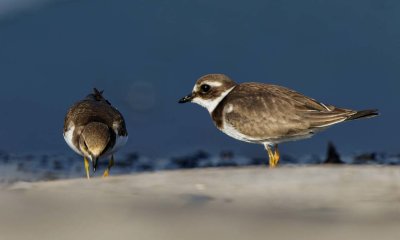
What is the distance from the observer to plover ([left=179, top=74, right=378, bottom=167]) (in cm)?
1028

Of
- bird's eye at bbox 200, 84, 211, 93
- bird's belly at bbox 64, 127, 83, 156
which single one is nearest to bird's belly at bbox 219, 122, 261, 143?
bird's eye at bbox 200, 84, 211, 93

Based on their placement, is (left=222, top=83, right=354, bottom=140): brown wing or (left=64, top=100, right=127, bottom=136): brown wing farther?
(left=64, top=100, right=127, bottom=136): brown wing

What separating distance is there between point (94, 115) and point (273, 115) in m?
2.83

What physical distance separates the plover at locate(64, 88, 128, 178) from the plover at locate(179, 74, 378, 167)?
4.93ft

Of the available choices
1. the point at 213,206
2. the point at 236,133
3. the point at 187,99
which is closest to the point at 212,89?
the point at 187,99

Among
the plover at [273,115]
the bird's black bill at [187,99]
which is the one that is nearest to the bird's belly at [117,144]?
the bird's black bill at [187,99]

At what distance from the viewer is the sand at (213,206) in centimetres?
494

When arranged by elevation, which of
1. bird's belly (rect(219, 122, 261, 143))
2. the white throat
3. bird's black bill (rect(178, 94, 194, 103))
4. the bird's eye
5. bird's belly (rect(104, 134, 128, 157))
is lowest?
bird's belly (rect(219, 122, 261, 143))

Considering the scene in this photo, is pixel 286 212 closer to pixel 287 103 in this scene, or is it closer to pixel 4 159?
pixel 287 103

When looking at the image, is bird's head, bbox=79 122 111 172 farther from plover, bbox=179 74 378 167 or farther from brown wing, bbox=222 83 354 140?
brown wing, bbox=222 83 354 140

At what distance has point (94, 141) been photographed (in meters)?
11.0

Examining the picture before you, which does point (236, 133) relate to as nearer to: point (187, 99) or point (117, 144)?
point (187, 99)

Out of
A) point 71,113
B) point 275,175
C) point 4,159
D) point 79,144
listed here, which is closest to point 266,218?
point 275,175

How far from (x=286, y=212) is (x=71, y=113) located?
7069mm
